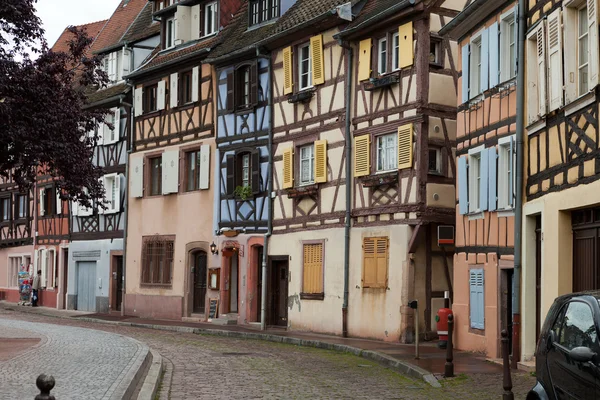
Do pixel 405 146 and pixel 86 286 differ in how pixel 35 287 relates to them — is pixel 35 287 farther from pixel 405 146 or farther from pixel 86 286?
pixel 405 146

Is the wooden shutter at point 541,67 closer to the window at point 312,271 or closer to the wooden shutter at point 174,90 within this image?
the window at point 312,271

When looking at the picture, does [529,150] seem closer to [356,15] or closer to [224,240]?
[356,15]

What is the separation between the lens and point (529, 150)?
A: 1839 centimetres

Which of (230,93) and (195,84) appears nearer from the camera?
(230,93)

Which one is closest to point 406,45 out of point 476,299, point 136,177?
point 476,299

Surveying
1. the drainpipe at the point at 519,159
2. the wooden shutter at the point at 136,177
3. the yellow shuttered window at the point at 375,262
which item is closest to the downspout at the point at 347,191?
the yellow shuttered window at the point at 375,262

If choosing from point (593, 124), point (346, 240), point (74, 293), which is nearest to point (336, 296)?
point (346, 240)

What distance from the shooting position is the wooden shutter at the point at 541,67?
56.1ft

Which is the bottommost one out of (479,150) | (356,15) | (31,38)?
(479,150)

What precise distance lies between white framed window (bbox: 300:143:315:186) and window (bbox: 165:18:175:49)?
32.4ft

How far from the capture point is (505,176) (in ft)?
65.2

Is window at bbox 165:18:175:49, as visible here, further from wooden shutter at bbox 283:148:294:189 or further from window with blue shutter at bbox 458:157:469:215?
window with blue shutter at bbox 458:157:469:215

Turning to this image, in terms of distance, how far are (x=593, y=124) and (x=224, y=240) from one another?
18.7 metres

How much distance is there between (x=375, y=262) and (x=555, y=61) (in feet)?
32.7
